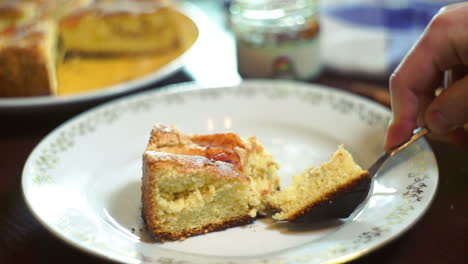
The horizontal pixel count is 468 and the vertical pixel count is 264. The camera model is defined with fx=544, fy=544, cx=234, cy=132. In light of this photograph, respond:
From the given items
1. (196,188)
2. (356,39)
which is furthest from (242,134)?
(356,39)

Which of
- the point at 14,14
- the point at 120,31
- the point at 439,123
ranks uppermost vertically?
the point at 439,123

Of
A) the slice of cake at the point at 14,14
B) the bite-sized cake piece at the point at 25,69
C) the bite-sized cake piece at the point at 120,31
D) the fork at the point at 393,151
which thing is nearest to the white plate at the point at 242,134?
the fork at the point at 393,151

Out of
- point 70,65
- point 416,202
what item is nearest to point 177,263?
point 416,202

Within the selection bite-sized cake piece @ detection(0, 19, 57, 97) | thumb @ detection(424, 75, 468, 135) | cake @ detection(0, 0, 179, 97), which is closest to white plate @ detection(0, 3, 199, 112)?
bite-sized cake piece @ detection(0, 19, 57, 97)

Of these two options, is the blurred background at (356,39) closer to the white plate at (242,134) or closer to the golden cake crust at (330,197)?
the white plate at (242,134)

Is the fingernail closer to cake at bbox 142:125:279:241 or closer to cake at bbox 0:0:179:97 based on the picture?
cake at bbox 142:125:279:241

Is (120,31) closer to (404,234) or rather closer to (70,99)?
(70,99)
